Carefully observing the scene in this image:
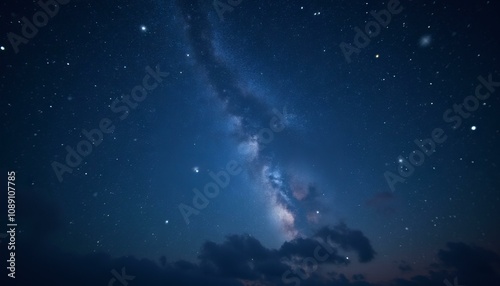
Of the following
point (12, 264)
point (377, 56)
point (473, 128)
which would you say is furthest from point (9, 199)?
point (473, 128)

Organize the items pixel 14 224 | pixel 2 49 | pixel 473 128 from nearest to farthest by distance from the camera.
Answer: pixel 2 49, pixel 14 224, pixel 473 128

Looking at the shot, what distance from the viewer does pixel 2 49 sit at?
938cm

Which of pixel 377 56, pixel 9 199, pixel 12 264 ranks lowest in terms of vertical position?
pixel 12 264

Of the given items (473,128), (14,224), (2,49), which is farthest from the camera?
(473,128)

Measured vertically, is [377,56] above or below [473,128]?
above

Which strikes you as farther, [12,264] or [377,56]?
[377,56]

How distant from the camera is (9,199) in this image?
10.7 meters

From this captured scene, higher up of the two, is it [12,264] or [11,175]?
[11,175]

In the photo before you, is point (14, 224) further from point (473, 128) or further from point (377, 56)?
point (473, 128)

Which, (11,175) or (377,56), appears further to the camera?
(377,56)

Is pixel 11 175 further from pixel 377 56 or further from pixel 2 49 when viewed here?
pixel 377 56

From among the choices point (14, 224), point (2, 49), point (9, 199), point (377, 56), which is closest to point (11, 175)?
point (9, 199)

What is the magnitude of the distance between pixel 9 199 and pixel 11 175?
35.3 inches

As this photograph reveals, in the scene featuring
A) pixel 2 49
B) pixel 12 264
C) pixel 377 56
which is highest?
pixel 2 49
